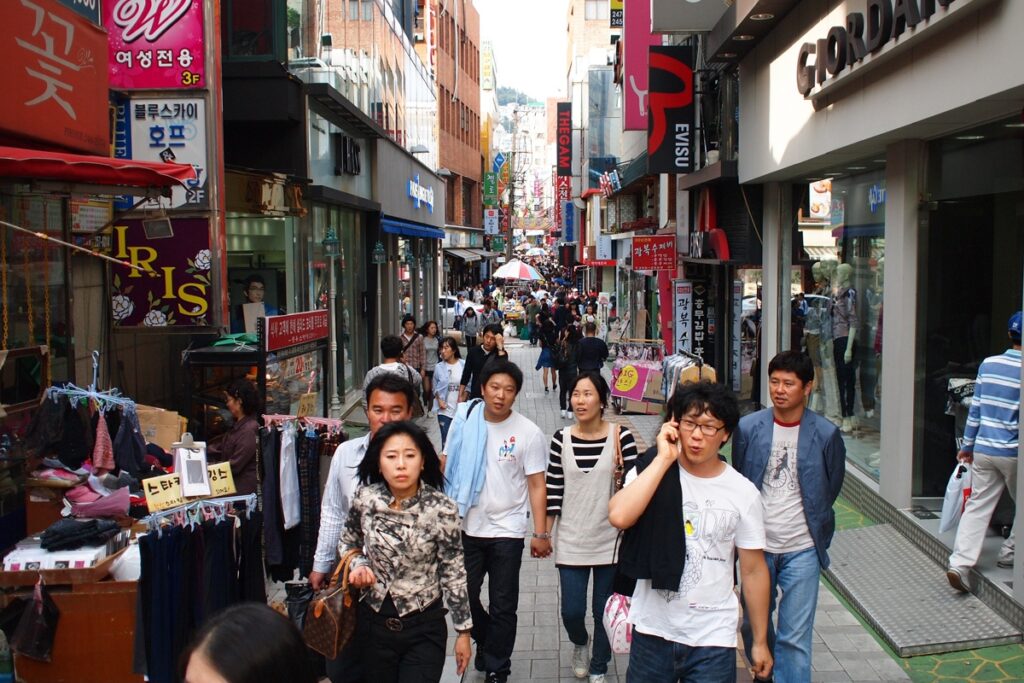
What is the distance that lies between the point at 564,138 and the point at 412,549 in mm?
51479

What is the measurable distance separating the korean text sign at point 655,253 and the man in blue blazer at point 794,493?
14525mm

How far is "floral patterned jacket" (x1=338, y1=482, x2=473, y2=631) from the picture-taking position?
434 centimetres

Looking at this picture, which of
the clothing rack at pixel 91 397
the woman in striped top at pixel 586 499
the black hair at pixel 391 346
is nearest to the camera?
the woman in striped top at pixel 586 499

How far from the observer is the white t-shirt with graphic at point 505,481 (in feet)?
19.1

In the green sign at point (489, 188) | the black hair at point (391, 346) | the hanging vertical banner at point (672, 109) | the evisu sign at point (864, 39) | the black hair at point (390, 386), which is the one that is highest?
the green sign at point (489, 188)

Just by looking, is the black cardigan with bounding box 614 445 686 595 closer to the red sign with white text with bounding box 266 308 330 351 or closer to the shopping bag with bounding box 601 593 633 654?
the shopping bag with bounding box 601 593 633 654

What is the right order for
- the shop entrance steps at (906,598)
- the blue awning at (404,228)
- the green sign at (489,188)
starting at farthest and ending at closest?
the green sign at (489,188)
the blue awning at (404,228)
the shop entrance steps at (906,598)

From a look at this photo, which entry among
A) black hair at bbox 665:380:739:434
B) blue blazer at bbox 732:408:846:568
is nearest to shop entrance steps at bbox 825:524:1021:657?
blue blazer at bbox 732:408:846:568

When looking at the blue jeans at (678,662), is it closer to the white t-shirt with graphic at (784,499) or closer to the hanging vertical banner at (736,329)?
the white t-shirt with graphic at (784,499)

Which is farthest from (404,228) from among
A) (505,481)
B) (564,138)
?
(564,138)

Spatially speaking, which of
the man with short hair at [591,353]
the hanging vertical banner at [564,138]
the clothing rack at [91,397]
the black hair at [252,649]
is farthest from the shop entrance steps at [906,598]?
the hanging vertical banner at [564,138]

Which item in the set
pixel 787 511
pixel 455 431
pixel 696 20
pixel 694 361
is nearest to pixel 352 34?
pixel 696 20

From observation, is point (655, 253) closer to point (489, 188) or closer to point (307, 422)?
point (307, 422)

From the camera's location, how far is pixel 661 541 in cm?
409
